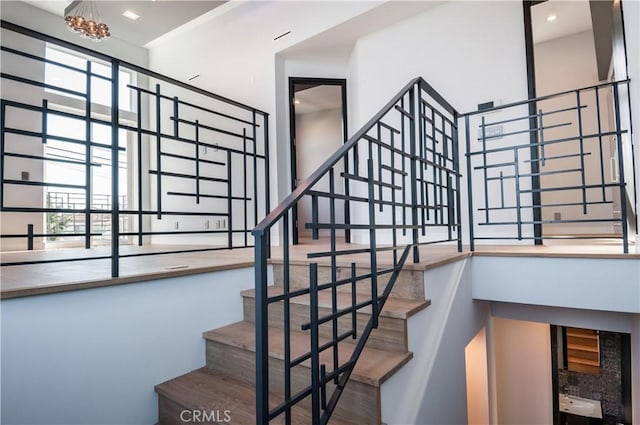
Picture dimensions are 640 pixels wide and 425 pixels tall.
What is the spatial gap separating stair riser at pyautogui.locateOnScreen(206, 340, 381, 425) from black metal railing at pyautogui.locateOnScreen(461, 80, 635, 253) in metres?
1.43

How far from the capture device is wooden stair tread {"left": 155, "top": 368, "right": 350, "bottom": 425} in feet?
4.78

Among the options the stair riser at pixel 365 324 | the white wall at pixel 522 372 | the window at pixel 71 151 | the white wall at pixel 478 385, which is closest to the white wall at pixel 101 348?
the stair riser at pixel 365 324

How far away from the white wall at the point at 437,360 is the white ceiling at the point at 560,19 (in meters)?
3.71

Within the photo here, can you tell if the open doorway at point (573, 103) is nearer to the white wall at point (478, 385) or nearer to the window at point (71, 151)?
the white wall at point (478, 385)

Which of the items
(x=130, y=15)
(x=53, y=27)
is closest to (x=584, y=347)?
(x=130, y=15)

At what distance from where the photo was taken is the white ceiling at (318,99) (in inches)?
254

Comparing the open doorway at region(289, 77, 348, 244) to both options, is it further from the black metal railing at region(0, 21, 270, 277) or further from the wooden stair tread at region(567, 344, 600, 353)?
the wooden stair tread at region(567, 344, 600, 353)

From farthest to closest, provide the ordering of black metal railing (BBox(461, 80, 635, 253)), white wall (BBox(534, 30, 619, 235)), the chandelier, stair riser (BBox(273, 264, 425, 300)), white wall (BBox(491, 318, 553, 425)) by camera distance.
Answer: white wall (BBox(534, 30, 619, 235)) < white wall (BBox(491, 318, 553, 425)) < the chandelier < black metal railing (BBox(461, 80, 635, 253)) < stair riser (BBox(273, 264, 425, 300))

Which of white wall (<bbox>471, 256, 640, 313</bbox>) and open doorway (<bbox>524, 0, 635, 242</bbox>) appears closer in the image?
white wall (<bbox>471, 256, 640, 313</bbox>)

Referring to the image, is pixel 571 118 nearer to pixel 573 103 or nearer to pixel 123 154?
pixel 573 103

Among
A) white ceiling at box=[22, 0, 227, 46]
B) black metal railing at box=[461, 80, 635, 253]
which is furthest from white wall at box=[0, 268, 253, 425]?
white ceiling at box=[22, 0, 227, 46]

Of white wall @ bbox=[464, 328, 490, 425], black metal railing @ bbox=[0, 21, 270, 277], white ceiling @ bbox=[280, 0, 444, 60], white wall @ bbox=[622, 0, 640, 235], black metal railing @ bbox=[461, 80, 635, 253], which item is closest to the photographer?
white wall @ bbox=[622, 0, 640, 235]

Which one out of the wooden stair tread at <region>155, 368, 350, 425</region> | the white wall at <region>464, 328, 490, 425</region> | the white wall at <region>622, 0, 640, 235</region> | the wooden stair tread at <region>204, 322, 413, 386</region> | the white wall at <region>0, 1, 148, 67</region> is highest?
the white wall at <region>0, 1, 148, 67</region>

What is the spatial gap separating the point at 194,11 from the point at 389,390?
520 centimetres
